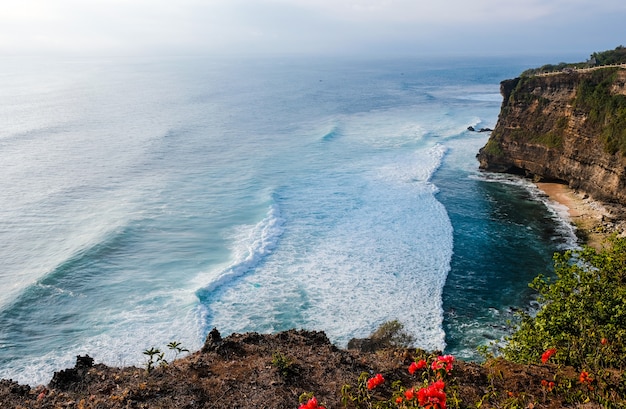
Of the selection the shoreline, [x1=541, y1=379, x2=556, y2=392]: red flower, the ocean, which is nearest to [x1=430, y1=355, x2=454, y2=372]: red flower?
[x1=541, y1=379, x2=556, y2=392]: red flower

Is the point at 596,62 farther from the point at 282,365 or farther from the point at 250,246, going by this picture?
the point at 282,365

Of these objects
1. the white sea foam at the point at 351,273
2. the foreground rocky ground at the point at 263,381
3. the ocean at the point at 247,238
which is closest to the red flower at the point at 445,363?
the foreground rocky ground at the point at 263,381

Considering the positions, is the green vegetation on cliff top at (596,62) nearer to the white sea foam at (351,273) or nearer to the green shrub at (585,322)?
the white sea foam at (351,273)

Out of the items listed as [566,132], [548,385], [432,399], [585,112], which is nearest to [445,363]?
[432,399]

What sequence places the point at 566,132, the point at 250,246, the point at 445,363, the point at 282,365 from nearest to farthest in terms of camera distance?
the point at 445,363, the point at 282,365, the point at 250,246, the point at 566,132

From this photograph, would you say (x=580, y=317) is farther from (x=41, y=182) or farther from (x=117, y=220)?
(x=41, y=182)

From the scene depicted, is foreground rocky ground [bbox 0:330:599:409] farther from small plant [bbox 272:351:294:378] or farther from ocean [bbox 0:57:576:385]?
ocean [bbox 0:57:576:385]
